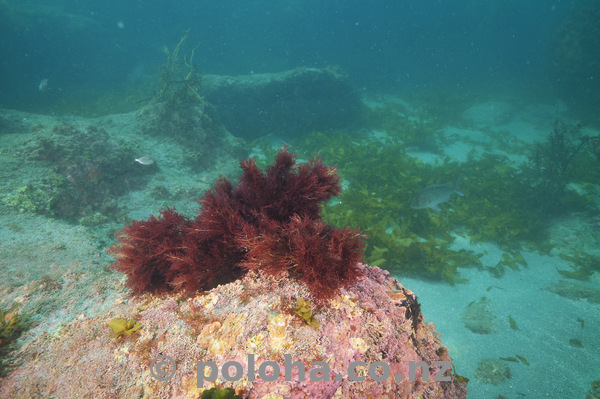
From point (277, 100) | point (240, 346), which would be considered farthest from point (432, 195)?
point (277, 100)

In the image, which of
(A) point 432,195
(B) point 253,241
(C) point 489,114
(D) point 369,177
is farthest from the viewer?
(C) point 489,114

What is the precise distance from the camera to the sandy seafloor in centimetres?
272

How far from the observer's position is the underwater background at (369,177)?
3764 mm

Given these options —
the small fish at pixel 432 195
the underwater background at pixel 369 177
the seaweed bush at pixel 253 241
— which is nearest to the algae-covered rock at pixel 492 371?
the underwater background at pixel 369 177

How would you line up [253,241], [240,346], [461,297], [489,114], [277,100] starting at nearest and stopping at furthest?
1. [240,346]
2. [253,241]
3. [461,297]
4. [277,100]
5. [489,114]

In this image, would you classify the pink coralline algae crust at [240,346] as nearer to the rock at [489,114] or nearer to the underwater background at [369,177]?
the underwater background at [369,177]

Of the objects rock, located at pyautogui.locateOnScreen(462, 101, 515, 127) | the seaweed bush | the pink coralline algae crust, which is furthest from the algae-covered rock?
rock, located at pyautogui.locateOnScreen(462, 101, 515, 127)

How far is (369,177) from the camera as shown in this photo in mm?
9211

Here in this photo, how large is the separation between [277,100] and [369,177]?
8.58 metres

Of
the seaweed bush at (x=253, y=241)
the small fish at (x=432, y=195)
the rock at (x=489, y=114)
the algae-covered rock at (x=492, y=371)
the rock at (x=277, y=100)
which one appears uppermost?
the rock at (x=489, y=114)

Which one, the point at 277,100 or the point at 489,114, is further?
the point at 489,114

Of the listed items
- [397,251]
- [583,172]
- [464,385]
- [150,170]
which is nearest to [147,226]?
[464,385]

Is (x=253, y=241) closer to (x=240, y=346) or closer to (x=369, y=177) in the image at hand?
(x=240, y=346)

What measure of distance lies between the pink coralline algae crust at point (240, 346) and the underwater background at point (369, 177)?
14.8 inches
